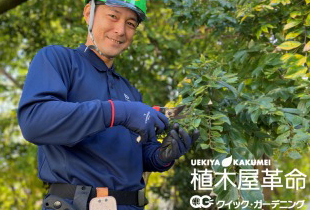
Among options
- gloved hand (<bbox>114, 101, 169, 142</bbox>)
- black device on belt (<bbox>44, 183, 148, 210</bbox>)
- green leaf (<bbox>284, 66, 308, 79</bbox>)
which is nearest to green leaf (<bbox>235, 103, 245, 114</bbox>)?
green leaf (<bbox>284, 66, 308, 79</bbox>)

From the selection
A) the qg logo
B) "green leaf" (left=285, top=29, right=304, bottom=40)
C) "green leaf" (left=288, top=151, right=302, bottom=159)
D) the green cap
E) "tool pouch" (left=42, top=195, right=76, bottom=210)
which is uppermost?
"green leaf" (left=285, top=29, right=304, bottom=40)

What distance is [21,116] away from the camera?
7.29ft

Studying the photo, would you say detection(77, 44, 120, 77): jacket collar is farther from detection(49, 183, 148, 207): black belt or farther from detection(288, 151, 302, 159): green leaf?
detection(288, 151, 302, 159): green leaf

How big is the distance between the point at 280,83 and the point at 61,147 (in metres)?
1.92

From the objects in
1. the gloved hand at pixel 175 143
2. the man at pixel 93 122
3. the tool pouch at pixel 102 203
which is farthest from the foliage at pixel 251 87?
the tool pouch at pixel 102 203

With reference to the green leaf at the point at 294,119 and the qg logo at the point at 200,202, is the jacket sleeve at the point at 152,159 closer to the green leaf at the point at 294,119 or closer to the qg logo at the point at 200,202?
the green leaf at the point at 294,119

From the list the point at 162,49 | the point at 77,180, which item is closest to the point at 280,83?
the point at 77,180

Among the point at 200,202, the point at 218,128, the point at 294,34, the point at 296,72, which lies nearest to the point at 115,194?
the point at 218,128

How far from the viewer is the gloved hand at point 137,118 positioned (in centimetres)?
222

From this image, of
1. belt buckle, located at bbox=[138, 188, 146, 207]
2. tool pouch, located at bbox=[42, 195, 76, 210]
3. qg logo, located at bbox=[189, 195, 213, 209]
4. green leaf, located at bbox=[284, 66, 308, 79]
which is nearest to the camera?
tool pouch, located at bbox=[42, 195, 76, 210]

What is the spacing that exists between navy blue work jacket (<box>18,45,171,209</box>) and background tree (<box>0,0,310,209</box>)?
0.46m

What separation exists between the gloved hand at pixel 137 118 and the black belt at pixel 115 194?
14.3 inches

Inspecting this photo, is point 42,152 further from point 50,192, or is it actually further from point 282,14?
point 282,14

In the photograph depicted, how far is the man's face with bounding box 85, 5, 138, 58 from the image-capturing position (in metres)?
2.68
